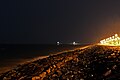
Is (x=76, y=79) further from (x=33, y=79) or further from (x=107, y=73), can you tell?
(x=33, y=79)

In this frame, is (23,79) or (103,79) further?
(23,79)

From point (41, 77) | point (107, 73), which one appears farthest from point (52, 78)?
point (107, 73)

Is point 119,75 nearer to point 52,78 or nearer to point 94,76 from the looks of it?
point 94,76

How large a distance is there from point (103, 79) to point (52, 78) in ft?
13.1

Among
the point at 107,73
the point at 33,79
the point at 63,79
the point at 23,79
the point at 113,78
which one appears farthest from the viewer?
the point at 23,79

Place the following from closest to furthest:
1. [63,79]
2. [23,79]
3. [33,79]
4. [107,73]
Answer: [107,73], [63,79], [33,79], [23,79]

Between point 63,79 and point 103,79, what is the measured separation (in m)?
2.85

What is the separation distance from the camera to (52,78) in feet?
53.3

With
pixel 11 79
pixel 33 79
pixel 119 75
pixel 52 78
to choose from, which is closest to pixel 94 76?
pixel 119 75

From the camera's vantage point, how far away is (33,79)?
16.5 meters

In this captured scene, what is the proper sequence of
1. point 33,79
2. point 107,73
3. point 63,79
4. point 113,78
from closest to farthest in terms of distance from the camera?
1. point 113,78
2. point 107,73
3. point 63,79
4. point 33,79

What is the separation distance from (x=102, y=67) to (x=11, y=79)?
246 inches

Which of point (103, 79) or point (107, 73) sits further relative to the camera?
point (107, 73)

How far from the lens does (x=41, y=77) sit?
17.0m
